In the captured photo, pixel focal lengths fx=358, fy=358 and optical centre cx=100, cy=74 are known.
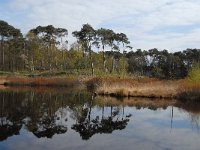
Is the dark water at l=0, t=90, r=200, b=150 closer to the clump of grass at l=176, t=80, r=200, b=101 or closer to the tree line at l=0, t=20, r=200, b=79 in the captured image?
the clump of grass at l=176, t=80, r=200, b=101

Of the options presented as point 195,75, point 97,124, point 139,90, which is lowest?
point 97,124

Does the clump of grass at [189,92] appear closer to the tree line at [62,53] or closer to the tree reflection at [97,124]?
the tree reflection at [97,124]

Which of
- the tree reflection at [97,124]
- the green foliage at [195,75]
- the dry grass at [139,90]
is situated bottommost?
the tree reflection at [97,124]

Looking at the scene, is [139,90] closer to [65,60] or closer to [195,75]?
[195,75]

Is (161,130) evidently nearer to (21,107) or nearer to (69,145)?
(69,145)

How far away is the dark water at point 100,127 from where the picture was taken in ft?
38.5

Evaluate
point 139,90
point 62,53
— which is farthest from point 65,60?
point 139,90

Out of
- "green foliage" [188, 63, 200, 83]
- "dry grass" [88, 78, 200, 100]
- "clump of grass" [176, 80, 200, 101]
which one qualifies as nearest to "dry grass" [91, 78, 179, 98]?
"dry grass" [88, 78, 200, 100]

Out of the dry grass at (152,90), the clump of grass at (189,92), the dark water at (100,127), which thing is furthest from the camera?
the dry grass at (152,90)

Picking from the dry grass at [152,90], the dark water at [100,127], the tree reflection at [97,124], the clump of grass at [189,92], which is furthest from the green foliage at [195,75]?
the tree reflection at [97,124]

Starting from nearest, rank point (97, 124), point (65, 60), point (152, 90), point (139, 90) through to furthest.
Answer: point (97, 124) → point (152, 90) → point (139, 90) → point (65, 60)

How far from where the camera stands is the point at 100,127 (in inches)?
594

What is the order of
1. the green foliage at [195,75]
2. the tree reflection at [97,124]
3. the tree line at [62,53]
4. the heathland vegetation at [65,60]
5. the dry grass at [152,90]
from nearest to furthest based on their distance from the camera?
the tree reflection at [97,124], the dry grass at [152,90], the green foliage at [195,75], the heathland vegetation at [65,60], the tree line at [62,53]

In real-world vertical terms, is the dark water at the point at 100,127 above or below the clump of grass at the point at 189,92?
below
